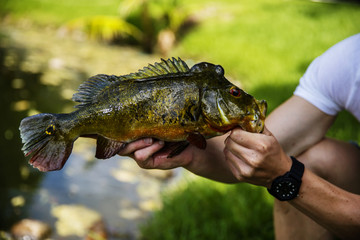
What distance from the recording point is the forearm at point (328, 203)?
1.77 meters

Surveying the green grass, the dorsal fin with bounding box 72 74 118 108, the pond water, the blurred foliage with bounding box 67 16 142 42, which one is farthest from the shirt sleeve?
the blurred foliage with bounding box 67 16 142 42

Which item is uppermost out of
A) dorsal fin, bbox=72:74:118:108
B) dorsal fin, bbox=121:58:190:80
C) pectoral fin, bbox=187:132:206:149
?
dorsal fin, bbox=121:58:190:80

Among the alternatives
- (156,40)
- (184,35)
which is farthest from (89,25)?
(184,35)

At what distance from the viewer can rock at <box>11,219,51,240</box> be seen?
3.49 m

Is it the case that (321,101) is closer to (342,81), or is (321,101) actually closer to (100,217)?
(342,81)

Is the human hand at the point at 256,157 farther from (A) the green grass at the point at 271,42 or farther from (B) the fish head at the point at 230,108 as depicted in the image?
(A) the green grass at the point at 271,42

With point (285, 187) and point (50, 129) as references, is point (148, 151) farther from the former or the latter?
point (285, 187)

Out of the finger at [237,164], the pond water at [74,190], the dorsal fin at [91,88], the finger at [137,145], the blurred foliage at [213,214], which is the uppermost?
the dorsal fin at [91,88]

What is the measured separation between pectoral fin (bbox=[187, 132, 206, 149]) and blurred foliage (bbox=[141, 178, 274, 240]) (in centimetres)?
152

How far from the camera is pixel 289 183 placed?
1.71 metres

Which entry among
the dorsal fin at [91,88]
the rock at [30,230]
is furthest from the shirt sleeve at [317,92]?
the rock at [30,230]

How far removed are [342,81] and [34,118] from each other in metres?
1.80

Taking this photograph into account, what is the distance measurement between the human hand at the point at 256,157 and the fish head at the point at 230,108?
4 cm

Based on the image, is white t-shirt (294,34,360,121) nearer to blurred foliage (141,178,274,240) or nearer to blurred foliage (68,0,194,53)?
blurred foliage (141,178,274,240)
